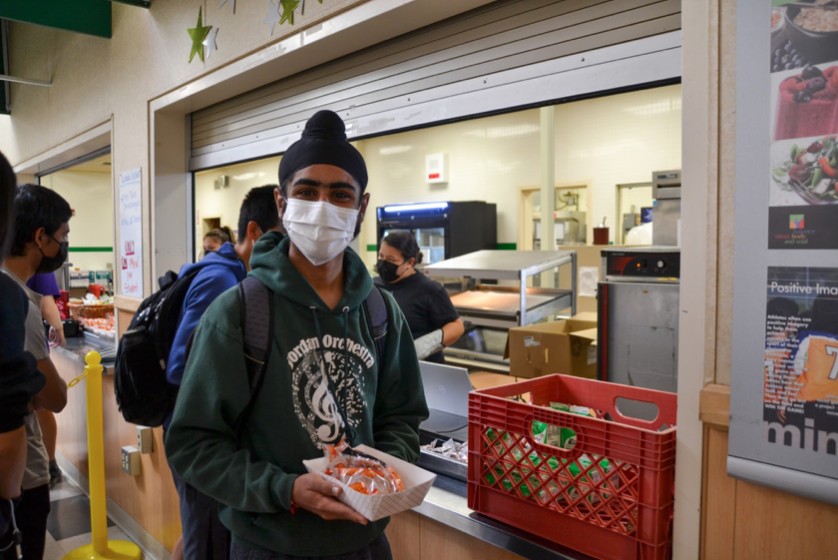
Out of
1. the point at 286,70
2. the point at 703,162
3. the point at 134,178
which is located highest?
the point at 286,70

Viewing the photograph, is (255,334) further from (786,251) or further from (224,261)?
(786,251)

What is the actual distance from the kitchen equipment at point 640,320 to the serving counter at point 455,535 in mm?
693

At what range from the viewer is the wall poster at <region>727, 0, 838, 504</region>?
3.50 ft

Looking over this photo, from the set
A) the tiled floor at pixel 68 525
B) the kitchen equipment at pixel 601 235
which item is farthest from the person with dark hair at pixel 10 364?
the kitchen equipment at pixel 601 235

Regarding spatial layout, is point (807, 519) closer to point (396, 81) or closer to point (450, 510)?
point (450, 510)

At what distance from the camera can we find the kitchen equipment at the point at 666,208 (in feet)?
8.17

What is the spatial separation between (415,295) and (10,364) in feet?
8.04

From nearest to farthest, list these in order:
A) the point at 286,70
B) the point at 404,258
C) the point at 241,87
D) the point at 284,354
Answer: the point at 284,354
the point at 286,70
the point at 241,87
the point at 404,258

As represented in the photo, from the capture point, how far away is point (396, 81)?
2.31 m

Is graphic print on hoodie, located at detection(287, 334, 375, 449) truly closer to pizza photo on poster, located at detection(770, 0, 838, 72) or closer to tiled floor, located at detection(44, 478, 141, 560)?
pizza photo on poster, located at detection(770, 0, 838, 72)

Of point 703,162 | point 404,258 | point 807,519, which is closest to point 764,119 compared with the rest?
point 703,162

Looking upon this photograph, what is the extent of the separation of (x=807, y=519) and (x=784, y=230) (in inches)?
22.2

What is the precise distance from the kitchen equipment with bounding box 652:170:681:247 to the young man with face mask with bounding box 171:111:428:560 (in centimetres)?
155

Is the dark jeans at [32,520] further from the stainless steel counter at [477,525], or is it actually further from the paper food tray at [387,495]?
the paper food tray at [387,495]
